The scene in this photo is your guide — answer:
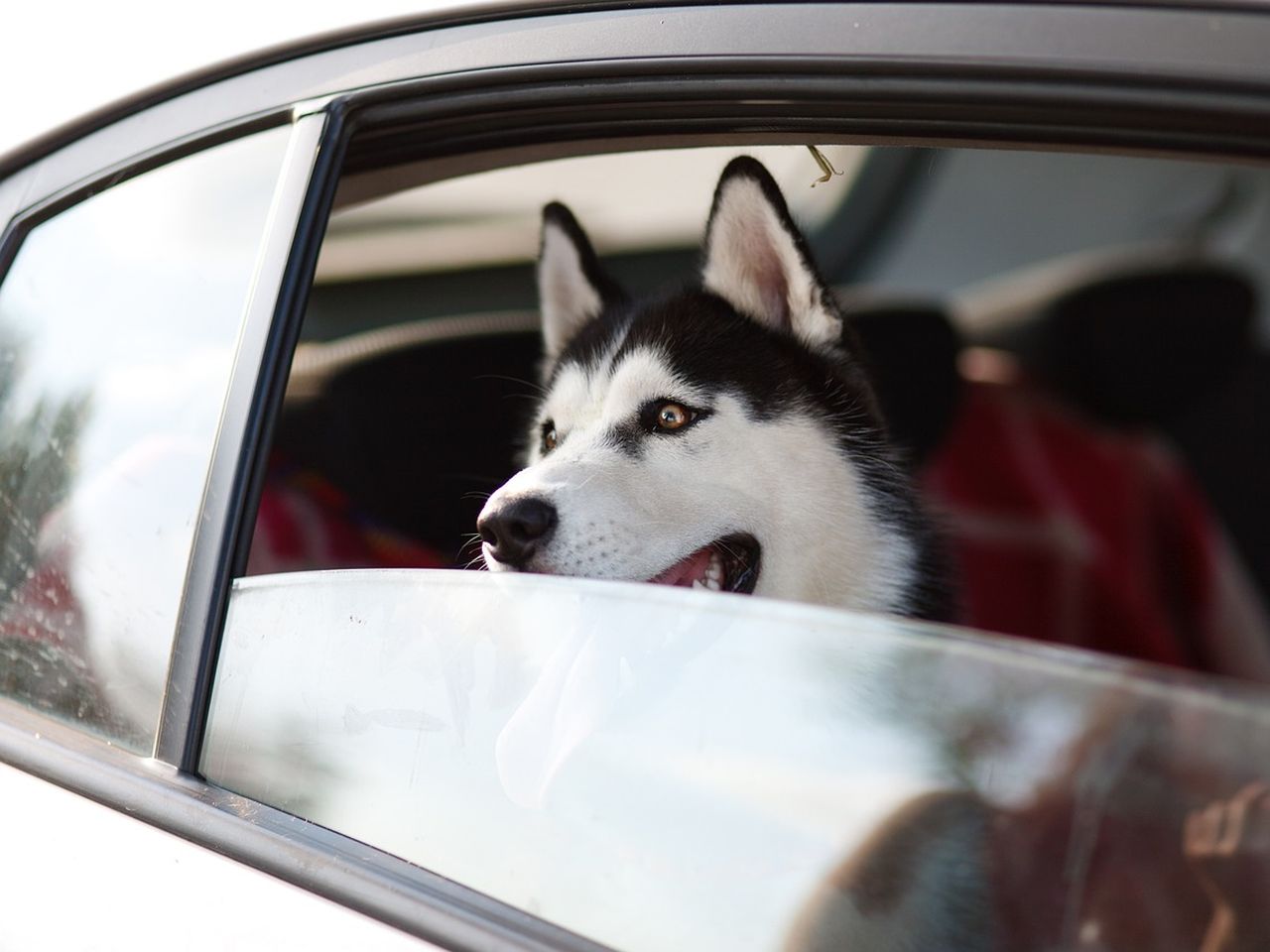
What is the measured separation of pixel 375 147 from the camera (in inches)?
54.4

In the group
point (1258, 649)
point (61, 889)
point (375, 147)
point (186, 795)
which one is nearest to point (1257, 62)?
point (375, 147)

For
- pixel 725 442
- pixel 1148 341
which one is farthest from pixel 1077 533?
pixel 725 442

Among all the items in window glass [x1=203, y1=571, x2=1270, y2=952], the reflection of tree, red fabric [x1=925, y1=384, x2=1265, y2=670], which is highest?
red fabric [x1=925, y1=384, x2=1265, y2=670]

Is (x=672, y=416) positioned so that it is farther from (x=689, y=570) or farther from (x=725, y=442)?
(x=689, y=570)

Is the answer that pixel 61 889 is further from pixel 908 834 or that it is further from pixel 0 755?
pixel 908 834

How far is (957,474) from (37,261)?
11.6 feet

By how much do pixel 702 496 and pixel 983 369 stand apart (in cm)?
340

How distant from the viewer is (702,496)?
5.41 ft

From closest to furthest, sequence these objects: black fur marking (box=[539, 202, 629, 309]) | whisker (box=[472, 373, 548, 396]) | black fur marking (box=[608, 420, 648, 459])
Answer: black fur marking (box=[608, 420, 648, 459]), black fur marking (box=[539, 202, 629, 309]), whisker (box=[472, 373, 548, 396])

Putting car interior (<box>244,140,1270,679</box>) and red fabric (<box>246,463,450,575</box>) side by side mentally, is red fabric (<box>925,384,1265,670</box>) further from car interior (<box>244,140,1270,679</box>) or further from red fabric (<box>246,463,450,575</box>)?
red fabric (<box>246,463,450,575</box>)

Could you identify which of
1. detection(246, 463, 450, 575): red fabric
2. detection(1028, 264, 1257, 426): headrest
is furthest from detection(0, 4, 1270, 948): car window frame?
detection(1028, 264, 1257, 426): headrest

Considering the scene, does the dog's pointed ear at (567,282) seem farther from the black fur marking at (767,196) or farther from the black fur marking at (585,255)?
the black fur marking at (767,196)

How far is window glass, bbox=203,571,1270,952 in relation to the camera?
0.88m

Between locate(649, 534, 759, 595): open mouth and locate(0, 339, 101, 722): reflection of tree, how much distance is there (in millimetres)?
731
